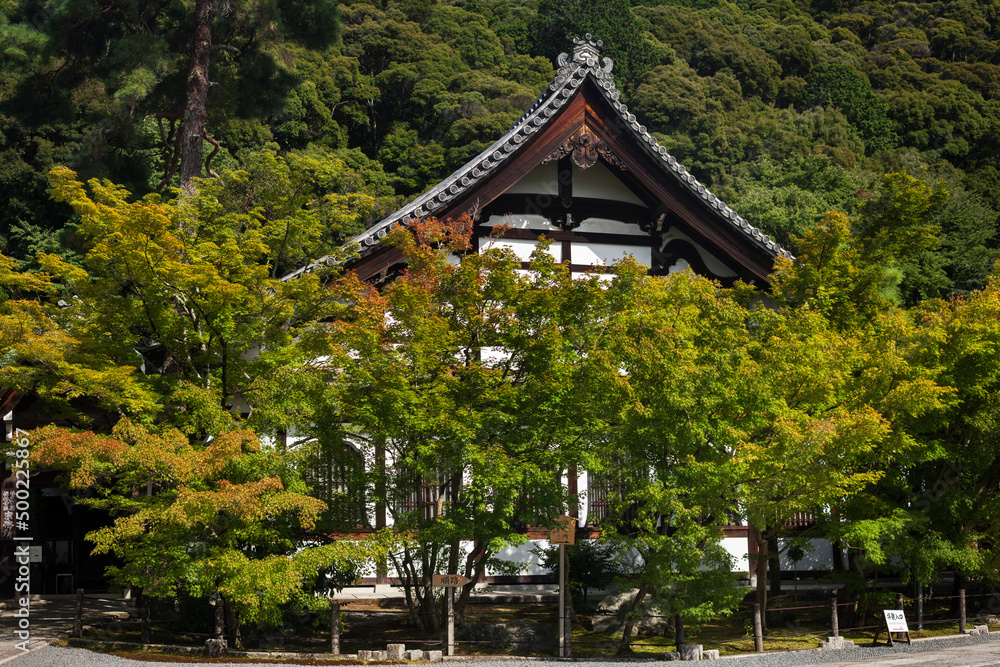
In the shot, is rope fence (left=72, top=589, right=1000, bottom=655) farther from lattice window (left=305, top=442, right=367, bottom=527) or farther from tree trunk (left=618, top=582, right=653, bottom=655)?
lattice window (left=305, top=442, right=367, bottom=527)

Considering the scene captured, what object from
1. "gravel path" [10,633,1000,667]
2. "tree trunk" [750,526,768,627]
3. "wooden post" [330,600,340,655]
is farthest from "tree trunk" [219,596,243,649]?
"tree trunk" [750,526,768,627]

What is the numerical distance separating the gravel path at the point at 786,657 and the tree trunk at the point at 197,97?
29.8ft

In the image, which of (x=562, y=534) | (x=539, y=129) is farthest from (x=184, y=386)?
(x=539, y=129)

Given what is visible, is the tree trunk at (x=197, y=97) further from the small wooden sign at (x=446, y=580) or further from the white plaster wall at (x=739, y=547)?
the white plaster wall at (x=739, y=547)

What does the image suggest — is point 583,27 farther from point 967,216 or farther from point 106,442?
point 106,442

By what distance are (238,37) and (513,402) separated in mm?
12732

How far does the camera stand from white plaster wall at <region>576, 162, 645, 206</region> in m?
19.4

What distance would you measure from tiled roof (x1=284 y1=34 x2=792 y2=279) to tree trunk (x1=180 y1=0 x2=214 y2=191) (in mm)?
4160

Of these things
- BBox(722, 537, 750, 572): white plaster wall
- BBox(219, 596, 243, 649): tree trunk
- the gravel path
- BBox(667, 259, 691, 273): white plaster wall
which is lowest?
the gravel path

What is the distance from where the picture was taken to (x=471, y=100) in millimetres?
55188

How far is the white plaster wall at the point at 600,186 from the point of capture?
19.4 m

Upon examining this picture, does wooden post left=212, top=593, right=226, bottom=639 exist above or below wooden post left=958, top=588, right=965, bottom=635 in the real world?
above

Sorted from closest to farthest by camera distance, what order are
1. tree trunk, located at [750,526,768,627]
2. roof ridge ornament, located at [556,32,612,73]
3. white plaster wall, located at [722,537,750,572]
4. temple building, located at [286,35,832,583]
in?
tree trunk, located at [750,526,768,627] → temple building, located at [286,35,832,583] → roof ridge ornament, located at [556,32,612,73] → white plaster wall, located at [722,537,750,572]

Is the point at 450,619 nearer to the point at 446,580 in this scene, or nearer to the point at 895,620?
the point at 446,580
